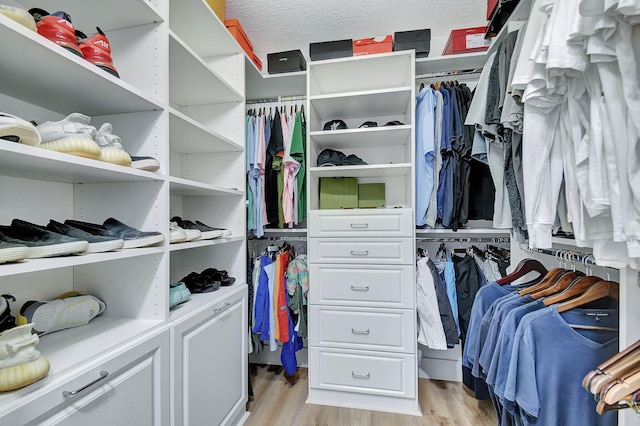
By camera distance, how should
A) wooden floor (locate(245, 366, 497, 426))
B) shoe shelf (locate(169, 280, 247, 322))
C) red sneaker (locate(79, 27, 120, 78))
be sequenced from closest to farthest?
red sneaker (locate(79, 27, 120, 78)), shoe shelf (locate(169, 280, 247, 322)), wooden floor (locate(245, 366, 497, 426))

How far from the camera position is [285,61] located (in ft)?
6.29

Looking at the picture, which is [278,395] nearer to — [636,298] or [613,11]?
[636,298]

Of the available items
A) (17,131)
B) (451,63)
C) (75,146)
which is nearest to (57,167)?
(75,146)

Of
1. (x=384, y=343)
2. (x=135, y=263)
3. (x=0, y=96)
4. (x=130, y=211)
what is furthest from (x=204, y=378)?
(x=0, y=96)

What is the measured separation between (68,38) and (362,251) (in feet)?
4.89

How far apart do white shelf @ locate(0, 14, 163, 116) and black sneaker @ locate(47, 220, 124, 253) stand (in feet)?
1.40

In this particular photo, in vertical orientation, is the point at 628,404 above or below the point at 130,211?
below

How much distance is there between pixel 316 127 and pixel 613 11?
5.23 ft

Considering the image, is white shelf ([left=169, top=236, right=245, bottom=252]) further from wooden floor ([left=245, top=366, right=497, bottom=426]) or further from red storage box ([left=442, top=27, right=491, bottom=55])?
red storage box ([left=442, top=27, right=491, bottom=55])

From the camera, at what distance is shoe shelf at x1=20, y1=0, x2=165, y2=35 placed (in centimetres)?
95

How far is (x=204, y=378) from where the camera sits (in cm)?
121

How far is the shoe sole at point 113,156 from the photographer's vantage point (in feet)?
2.83

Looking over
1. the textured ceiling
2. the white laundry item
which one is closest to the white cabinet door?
the white laundry item

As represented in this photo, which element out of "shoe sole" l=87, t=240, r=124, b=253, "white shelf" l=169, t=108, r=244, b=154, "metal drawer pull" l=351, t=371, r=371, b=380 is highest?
"white shelf" l=169, t=108, r=244, b=154
